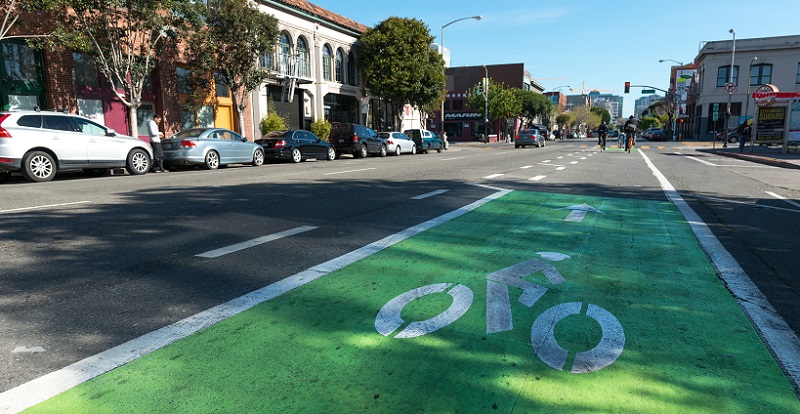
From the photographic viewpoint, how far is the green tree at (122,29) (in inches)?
647

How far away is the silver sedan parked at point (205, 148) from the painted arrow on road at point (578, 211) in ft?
40.5

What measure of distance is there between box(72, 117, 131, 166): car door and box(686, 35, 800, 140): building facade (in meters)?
58.6

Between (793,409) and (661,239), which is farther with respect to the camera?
(661,239)

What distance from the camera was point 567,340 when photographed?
2.89 meters

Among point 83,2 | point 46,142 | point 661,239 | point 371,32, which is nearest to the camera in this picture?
point 661,239

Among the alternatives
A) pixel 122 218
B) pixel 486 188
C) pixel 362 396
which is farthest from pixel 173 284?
pixel 486 188

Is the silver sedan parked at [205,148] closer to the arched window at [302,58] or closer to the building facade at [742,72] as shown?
the arched window at [302,58]

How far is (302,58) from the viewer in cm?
3114

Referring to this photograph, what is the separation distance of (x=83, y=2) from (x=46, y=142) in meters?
6.70

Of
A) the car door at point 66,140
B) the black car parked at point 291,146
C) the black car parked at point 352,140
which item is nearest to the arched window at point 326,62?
the black car parked at point 352,140

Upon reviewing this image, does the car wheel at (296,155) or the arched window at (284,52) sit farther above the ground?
the arched window at (284,52)

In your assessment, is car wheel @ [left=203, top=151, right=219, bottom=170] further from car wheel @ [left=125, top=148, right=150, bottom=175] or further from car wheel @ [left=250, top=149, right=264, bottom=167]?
car wheel @ [left=125, top=148, right=150, bottom=175]

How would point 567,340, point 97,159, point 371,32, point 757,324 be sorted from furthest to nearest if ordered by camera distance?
point 371,32
point 97,159
point 757,324
point 567,340

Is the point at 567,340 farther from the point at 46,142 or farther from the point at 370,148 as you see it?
the point at 370,148
